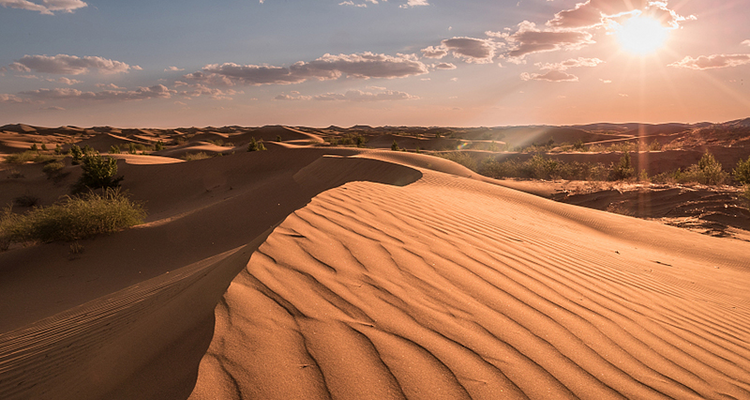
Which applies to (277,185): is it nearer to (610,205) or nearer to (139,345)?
(139,345)

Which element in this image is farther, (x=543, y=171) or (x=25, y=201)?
(x=543, y=171)

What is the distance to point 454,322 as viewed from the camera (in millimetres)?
2018

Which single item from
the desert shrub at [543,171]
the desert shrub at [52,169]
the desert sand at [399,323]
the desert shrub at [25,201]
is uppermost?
the desert shrub at [52,169]

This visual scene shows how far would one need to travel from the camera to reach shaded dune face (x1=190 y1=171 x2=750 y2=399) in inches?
61.3

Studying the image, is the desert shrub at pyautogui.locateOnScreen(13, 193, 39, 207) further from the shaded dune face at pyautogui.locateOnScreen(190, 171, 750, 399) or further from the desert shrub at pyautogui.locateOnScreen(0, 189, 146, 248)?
the shaded dune face at pyautogui.locateOnScreen(190, 171, 750, 399)

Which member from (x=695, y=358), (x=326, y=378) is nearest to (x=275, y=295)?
(x=326, y=378)

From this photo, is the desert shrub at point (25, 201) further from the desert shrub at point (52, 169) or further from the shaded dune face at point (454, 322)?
the shaded dune face at point (454, 322)

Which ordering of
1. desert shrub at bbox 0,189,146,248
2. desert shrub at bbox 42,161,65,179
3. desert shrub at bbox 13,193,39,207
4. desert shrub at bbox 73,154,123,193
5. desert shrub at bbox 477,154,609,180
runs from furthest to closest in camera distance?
desert shrub at bbox 42,161,65,179, desert shrub at bbox 477,154,609,180, desert shrub at bbox 13,193,39,207, desert shrub at bbox 73,154,123,193, desert shrub at bbox 0,189,146,248

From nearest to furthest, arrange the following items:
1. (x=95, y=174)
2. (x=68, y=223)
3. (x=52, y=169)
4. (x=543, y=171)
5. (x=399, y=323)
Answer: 1. (x=399, y=323)
2. (x=68, y=223)
3. (x=95, y=174)
4. (x=543, y=171)
5. (x=52, y=169)

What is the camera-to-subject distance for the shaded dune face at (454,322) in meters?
1.56

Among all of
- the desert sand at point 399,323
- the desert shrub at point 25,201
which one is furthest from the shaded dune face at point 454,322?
the desert shrub at point 25,201

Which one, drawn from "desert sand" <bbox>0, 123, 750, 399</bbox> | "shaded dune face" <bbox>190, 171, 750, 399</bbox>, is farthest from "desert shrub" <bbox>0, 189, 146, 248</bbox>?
"shaded dune face" <bbox>190, 171, 750, 399</bbox>

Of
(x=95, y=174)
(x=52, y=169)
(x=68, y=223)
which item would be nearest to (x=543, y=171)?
(x=68, y=223)

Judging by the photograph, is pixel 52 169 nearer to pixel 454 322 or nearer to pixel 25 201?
pixel 25 201
